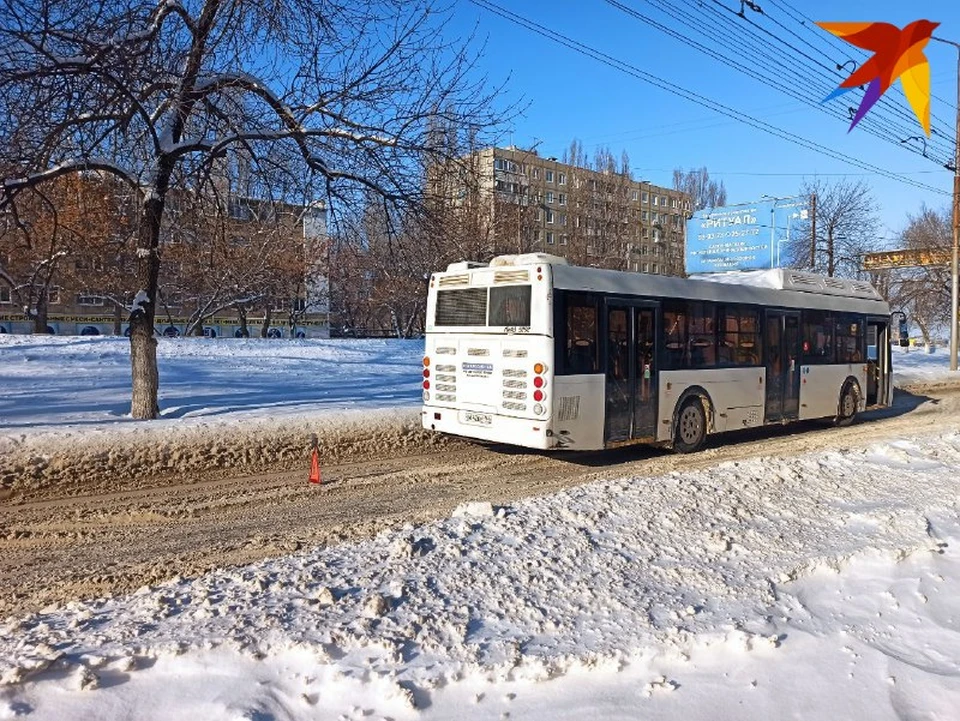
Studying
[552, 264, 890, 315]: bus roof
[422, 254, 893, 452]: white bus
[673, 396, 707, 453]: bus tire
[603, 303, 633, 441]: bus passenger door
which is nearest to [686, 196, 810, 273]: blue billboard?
[552, 264, 890, 315]: bus roof

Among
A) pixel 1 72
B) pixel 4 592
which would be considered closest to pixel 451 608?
pixel 4 592

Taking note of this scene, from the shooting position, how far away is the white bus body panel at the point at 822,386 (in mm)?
14500

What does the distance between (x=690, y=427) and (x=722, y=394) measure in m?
0.93

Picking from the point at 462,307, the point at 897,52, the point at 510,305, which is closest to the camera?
the point at 897,52

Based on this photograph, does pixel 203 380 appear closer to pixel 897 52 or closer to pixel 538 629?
pixel 538 629

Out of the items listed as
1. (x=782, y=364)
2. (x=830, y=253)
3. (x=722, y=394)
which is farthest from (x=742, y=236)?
(x=722, y=394)

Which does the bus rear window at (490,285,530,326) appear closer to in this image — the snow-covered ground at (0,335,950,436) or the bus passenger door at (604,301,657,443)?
the bus passenger door at (604,301,657,443)

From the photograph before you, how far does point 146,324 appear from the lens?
39.8ft

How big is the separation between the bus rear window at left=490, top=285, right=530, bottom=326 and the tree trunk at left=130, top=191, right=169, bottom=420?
5720 mm

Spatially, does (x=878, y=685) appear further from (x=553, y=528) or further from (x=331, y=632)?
(x=331, y=632)

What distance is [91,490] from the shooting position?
852 cm

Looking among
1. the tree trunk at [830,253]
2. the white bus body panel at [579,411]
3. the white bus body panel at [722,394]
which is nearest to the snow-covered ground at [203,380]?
the white bus body panel at [579,411]

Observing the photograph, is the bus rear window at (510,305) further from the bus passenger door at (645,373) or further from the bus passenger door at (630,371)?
the bus passenger door at (645,373)

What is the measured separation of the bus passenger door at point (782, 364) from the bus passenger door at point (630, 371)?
3.46 m
